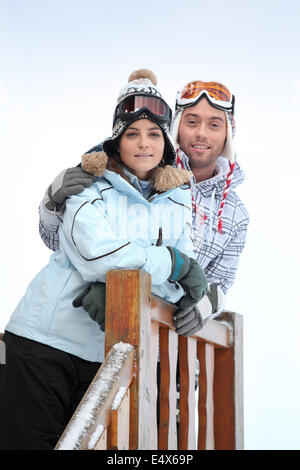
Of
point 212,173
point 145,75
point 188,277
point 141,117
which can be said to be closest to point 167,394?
point 188,277

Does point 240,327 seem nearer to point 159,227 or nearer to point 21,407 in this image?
point 159,227

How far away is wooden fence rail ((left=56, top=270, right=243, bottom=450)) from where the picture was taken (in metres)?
1.31

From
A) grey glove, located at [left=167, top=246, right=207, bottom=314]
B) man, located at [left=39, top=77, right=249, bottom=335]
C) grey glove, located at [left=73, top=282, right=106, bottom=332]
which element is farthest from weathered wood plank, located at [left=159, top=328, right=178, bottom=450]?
man, located at [left=39, top=77, right=249, bottom=335]

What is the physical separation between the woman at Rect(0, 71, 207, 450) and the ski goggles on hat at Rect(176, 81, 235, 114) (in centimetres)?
91

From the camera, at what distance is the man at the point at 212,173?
2541mm

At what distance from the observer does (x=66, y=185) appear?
5.70ft

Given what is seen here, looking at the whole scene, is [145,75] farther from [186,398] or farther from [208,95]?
[186,398]

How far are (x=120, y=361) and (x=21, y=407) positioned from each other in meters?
0.50

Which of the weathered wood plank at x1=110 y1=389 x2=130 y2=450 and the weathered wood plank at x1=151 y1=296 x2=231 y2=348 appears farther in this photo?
the weathered wood plank at x1=151 y1=296 x2=231 y2=348

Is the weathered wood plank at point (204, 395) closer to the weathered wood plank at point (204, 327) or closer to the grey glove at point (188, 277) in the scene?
the weathered wood plank at point (204, 327)

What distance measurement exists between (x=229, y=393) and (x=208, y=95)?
125 centimetres

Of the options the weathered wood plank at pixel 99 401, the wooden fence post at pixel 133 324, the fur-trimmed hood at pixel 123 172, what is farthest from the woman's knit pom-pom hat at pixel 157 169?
the weathered wood plank at pixel 99 401

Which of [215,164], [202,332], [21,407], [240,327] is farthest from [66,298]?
[215,164]

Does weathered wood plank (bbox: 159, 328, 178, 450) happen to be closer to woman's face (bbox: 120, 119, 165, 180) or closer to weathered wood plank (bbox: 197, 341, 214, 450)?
weathered wood plank (bbox: 197, 341, 214, 450)
